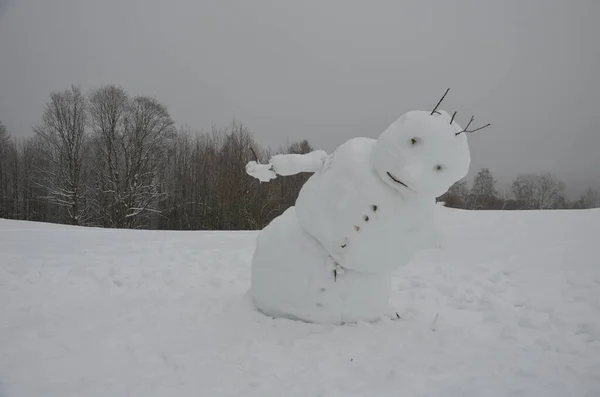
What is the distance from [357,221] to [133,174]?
22.2 m

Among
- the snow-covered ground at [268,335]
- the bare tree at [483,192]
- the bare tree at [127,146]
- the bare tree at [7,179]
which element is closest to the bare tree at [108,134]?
the bare tree at [127,146]

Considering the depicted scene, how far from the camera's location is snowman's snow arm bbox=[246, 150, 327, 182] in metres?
3.49

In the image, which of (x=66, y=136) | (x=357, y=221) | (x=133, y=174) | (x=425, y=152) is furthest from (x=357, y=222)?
(x=66, y=136)

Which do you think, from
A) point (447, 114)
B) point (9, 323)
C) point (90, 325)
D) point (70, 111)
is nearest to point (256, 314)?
point (90, 325)

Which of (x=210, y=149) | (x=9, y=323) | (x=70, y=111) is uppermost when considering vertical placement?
(x=70, y=111)

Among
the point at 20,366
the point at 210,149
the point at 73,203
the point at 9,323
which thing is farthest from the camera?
the point at 210,149

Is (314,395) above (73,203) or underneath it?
underneath

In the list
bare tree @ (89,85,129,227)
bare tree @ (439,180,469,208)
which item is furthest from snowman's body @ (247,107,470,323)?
bare tree @ (439,180,469,208)

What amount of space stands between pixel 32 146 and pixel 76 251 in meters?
29.9

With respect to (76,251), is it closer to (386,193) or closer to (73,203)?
(386,193)

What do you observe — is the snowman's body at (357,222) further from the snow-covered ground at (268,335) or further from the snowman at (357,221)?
the snow-covered ground at (268,335)

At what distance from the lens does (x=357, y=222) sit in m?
3.07

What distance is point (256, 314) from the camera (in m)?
3.74

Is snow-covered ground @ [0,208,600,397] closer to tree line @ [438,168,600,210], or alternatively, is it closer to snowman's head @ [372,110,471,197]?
snowman's head @ [372,110,471,197]
